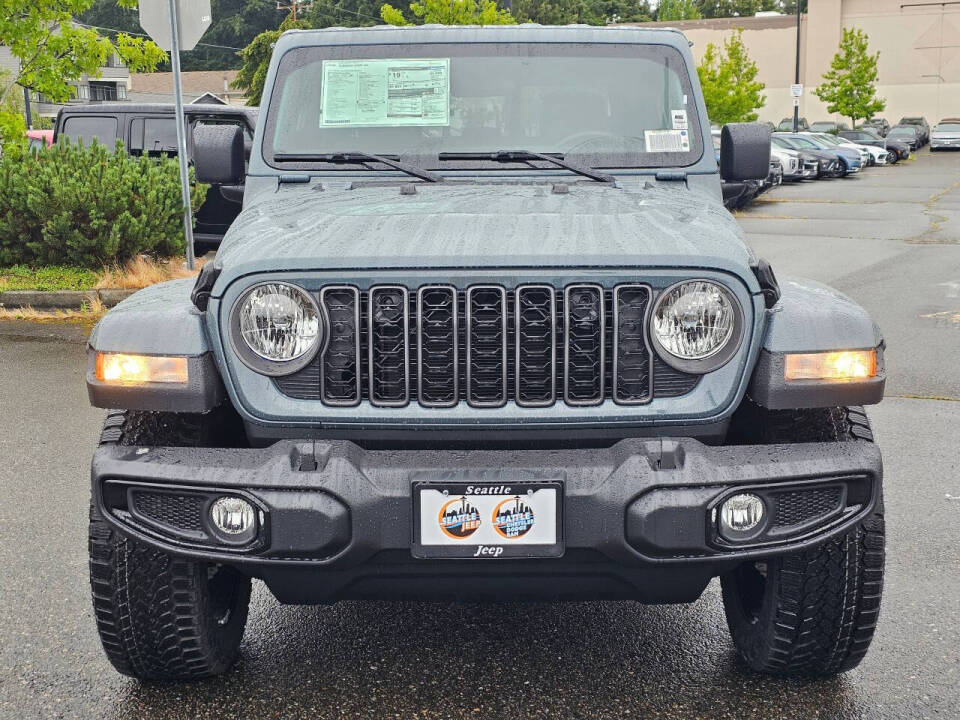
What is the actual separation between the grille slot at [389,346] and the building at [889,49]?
6951 cm

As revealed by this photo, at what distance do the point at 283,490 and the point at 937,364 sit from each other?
6906 mm

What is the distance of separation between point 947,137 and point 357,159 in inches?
2278

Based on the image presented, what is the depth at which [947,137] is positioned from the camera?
185 ft

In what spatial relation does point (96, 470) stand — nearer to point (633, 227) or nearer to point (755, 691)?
point (633, 227)

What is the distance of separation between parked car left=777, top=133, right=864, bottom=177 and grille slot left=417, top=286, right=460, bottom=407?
36.3 meters

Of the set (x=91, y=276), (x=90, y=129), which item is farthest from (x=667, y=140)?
(x=90, y=129)

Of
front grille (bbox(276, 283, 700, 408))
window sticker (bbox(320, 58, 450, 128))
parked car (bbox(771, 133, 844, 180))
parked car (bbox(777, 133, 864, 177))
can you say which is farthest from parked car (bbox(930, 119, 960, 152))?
front grille (bbox(276, 283, 700, 408))

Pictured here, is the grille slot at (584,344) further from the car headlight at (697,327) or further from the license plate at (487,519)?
the license plate at (487,519)

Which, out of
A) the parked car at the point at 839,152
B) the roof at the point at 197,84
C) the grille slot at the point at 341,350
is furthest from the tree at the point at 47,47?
the roof at the point at 197,84

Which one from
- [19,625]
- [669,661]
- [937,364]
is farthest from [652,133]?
[937,364]

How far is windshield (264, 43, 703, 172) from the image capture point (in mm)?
4238

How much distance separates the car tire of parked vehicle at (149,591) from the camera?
3176 mm

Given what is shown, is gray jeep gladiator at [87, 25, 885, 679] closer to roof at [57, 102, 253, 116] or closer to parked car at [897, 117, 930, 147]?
roof at [57, 102, 253, 116]

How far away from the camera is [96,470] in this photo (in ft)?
9.70
